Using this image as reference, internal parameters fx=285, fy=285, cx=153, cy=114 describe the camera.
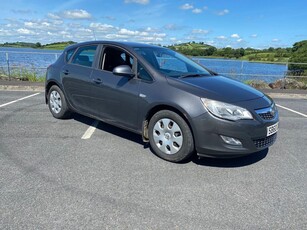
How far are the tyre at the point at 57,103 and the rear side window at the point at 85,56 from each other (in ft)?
2.43

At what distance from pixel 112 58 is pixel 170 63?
3.36 feet

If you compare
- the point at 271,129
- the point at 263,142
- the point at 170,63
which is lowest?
the point at 263,142

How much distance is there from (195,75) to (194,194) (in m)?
2.07

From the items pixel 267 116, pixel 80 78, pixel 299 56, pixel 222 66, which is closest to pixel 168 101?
pixel 267 116

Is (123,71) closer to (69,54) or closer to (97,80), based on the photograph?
(97,80)

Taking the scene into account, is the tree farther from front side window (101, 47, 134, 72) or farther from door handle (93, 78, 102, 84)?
door handle (93, 78, 102, 84)

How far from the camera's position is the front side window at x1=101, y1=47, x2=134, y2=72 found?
487cm

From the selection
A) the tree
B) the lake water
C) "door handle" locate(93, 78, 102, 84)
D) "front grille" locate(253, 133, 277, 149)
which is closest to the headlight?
"front grille" locate(253, 133, 277, 149)

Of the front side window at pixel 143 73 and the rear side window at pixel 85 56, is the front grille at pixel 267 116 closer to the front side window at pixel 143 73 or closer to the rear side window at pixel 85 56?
the front side window at pixel 143 73

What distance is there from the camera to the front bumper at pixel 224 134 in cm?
362

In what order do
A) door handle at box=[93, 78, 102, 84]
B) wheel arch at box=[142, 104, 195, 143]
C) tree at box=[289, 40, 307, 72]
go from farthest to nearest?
tree at box=[289, 40, 307, 72]
door handle at box=[93, 78, 102, 84]
wheel arch at box=[142, 104, 195, 143]

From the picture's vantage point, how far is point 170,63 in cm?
480

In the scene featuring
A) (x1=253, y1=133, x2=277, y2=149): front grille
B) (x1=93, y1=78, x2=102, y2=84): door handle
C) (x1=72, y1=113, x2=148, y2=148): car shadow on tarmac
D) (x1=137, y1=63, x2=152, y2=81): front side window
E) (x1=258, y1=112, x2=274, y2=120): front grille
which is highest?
(x1=137, y1=63, x2=152, y2=81): front side window

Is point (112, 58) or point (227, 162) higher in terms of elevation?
point (112, 58)
